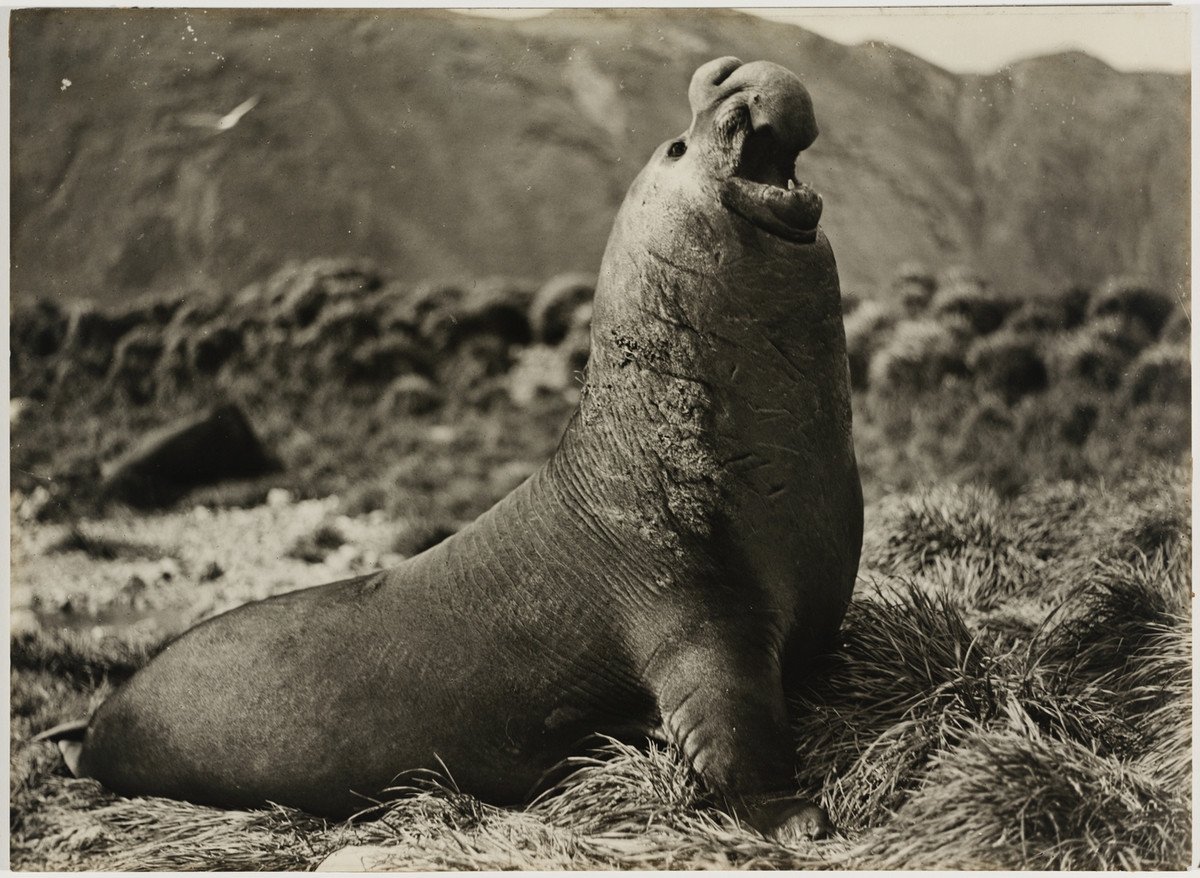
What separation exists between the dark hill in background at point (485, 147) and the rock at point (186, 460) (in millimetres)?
669

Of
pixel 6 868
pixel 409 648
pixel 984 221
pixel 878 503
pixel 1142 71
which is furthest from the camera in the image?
pixel 878 503

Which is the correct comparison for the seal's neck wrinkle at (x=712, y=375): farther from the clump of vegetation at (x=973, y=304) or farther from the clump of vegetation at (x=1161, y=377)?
the clump of vegetation at (x=973, y=304)

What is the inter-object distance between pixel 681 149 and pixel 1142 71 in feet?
7.15

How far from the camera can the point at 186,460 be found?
210 inches

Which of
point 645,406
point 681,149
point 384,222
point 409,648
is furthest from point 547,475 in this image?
point 384,222

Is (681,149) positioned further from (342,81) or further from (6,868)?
(6,868)

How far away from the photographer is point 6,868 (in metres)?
4.12

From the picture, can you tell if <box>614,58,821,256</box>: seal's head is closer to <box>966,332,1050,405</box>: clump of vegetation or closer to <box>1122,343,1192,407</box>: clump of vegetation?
<box>1122,343,1192,407</box>: clump of vegetation

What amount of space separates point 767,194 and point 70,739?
3.18 m

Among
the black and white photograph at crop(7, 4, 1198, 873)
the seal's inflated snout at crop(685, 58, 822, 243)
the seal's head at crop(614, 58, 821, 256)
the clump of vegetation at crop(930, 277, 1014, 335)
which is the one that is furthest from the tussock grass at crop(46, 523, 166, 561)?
the clump of vegetation at crop(930, 277, 1014, 335)

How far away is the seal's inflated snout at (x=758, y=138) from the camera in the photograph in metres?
3.32

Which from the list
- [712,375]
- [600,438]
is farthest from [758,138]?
[600,438]

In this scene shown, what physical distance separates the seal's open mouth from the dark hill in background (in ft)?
4.71

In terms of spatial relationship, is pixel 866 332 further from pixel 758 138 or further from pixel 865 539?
pixel 758 138
